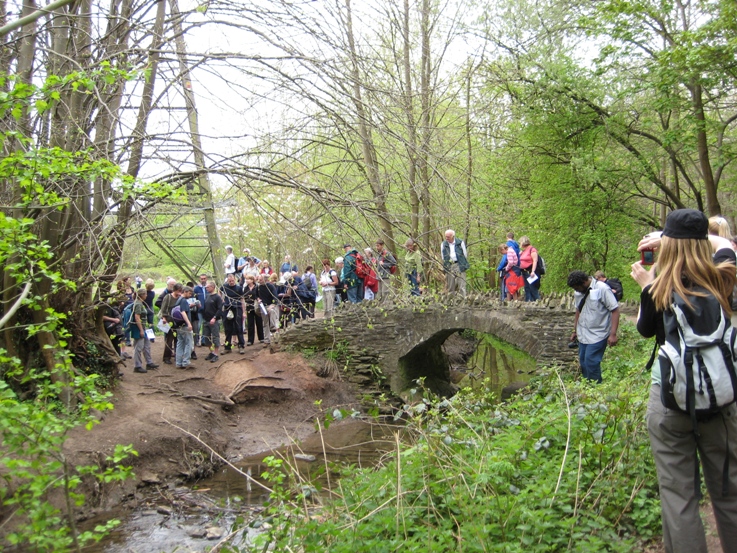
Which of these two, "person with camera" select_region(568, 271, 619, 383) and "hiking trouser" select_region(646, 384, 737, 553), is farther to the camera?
"person with camera" select_region(568, 271, 619, 383)

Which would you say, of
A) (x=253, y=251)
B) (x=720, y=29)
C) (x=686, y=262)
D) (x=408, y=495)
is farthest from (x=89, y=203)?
(x=253, y=251)

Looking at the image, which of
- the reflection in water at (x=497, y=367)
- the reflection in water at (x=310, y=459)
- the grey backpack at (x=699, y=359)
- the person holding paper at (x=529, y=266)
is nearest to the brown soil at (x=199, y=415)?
the reflection in water at (x=310, y=459)

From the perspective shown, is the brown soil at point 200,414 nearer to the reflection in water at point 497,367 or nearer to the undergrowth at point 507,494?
the undergrowth at point 507,494

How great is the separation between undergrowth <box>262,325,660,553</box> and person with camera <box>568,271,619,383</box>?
3.00 meters

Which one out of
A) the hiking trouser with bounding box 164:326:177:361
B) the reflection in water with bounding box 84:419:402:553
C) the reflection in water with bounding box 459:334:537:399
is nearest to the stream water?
the reflection in water with bounding box 84:419:402:553

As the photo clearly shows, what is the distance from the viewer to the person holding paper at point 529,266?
1416cm

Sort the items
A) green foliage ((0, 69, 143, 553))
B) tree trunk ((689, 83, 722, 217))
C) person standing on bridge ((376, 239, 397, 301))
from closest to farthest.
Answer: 1. green foliage ((0, 69, 143, 553))
2. person standing on bridge ((376, 239, 397, 301))
3. tree trunk ((689, 83, 722, 217))

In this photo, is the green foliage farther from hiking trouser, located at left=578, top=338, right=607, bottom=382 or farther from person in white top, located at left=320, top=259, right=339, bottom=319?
person in white top, located at left=320, top=259, right=339, bottom=319

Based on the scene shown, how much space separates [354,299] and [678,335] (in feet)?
46.2

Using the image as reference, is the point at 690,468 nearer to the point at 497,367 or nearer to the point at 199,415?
the point at 199,415

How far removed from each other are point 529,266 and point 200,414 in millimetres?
7352

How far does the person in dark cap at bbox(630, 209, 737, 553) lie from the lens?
3.15 metres

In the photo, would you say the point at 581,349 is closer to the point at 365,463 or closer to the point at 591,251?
the point at 365,463

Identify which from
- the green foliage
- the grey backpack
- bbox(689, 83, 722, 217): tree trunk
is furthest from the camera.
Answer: bbox(689, 83, 722, 217): tree trunk
